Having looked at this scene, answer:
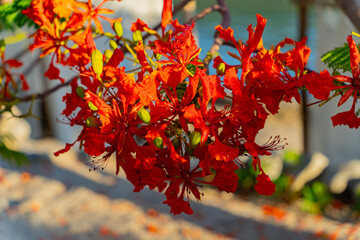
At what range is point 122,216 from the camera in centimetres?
395

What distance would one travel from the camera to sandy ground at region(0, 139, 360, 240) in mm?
3580

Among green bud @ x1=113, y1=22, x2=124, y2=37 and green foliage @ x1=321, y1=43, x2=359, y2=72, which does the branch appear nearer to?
green foliage @ x1=321, y1=43, x2=359, y2=72

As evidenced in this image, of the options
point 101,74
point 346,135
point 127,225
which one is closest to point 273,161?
point 346,135

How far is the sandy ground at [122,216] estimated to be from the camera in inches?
141

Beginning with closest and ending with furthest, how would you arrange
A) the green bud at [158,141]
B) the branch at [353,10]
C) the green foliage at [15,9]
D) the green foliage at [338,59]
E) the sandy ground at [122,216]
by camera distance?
1. the green bud at [158,141]
2. the green foliage at [338,59]
3. the branch at [353,10]
4. the green foliage at [15,9]
5. the sandy ground at [122,216]

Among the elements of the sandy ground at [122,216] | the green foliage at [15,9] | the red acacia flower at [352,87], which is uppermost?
the red acacia flower at [352,87]

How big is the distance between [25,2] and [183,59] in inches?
26.0

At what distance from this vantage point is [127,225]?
12.4ft

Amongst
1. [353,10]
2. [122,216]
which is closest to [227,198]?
[122,216]

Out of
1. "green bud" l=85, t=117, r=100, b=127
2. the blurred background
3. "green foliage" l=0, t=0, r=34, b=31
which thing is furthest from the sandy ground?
"green bud" l=85, t=117, r=100, b=127

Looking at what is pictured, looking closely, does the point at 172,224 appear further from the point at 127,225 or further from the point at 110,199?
the point at 110,199

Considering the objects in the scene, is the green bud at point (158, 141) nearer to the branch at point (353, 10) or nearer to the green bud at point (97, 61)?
the green bud at point (97, 61)

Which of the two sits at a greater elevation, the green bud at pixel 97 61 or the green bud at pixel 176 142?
the green bud at pixel 97 61

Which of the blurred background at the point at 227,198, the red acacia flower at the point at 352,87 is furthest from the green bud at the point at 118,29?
the blurred background at the point at 227,198
